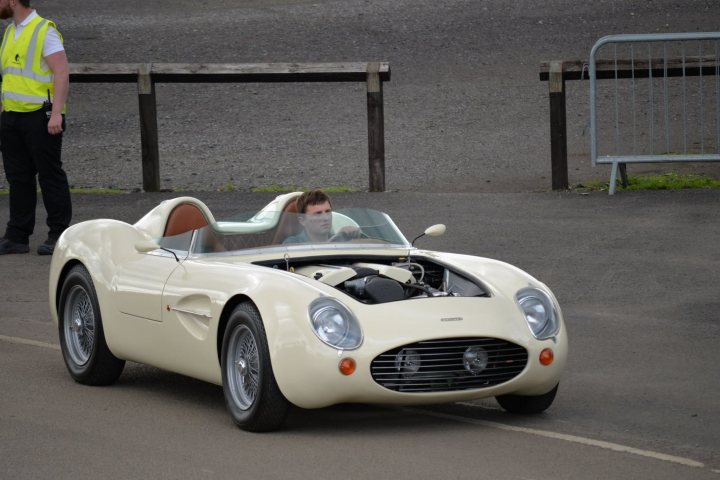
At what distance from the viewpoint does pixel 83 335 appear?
8.25 meters

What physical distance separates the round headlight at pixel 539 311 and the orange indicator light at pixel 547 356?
73 mm

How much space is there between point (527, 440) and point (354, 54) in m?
18.2

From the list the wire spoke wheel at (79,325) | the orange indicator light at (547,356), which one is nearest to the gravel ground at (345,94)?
the wire spoke wheel at (79,325)

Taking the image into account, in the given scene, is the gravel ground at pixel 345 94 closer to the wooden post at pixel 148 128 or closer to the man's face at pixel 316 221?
the wooden post at pixel 148 128

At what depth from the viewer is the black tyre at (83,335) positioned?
26.2ft

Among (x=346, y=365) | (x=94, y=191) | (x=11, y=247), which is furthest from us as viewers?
(x=94, y=191)

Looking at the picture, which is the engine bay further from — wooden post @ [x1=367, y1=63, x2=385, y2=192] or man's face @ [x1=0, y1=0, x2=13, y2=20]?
wooden post @ [x1=367, y1=63, x2=385, y2=192]

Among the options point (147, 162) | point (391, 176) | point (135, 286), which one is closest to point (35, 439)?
point (135, 286)

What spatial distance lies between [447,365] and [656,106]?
46.7ft

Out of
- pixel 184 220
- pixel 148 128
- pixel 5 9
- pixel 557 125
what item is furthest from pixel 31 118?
pixel 557 125

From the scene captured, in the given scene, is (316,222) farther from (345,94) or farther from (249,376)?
(345,94)

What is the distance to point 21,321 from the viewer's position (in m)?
9.92

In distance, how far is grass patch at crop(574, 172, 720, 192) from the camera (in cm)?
1526

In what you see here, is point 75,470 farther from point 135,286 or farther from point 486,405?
point 486,405
